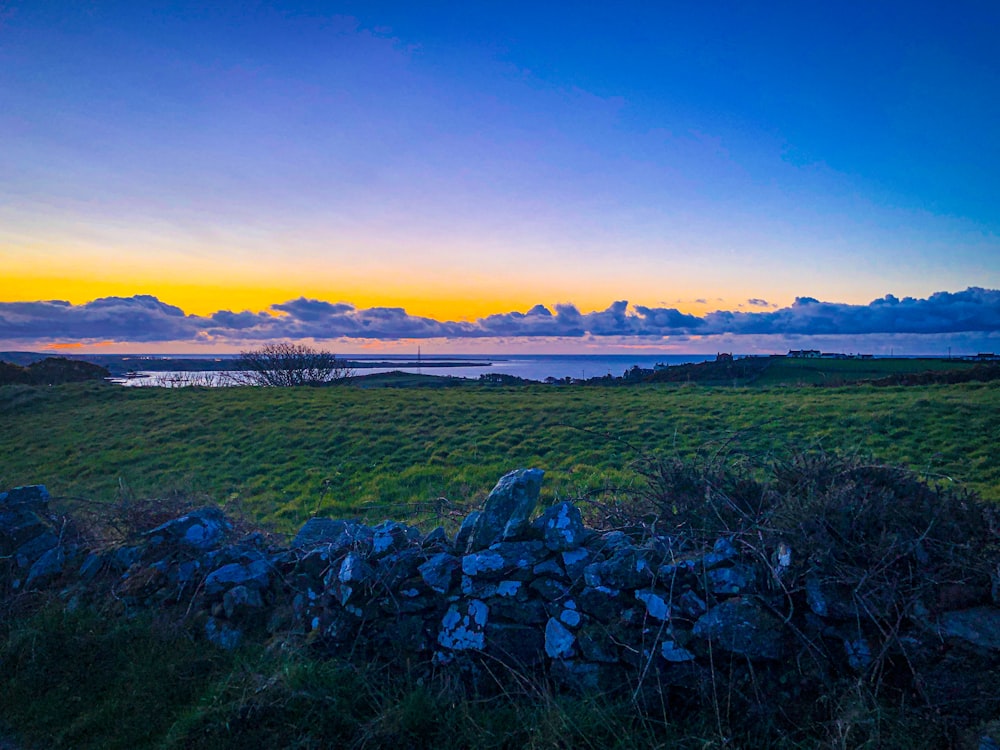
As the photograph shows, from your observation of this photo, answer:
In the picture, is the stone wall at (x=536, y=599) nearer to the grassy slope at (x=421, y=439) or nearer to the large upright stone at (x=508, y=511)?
the large upright stone at (x=508, y=511)

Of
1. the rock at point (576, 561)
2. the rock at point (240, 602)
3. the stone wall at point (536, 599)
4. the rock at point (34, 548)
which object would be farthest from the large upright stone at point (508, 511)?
the rock at point (34, 548)

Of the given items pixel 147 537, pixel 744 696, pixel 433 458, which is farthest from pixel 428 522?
pixel 433 458

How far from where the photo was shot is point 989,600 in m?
3.74

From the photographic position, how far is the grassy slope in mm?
12117

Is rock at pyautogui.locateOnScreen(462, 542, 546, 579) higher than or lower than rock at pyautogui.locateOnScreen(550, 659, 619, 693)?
higher

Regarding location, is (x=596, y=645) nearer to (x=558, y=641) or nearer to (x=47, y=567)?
(x=558, y=641)

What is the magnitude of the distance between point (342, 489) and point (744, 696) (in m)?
→ 10.2

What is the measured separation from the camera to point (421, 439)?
17906 mm

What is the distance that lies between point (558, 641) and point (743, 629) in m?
1.34

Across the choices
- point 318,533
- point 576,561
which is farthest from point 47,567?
point 576,561

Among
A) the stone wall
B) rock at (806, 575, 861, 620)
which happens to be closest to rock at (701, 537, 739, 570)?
the stone wall

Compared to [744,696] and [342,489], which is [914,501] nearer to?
[744,696]

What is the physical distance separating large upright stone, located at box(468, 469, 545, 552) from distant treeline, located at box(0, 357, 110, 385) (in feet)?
153

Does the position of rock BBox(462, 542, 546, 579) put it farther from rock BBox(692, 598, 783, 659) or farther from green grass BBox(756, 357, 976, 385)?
green grass BBox(756, 357, 976, 385)
